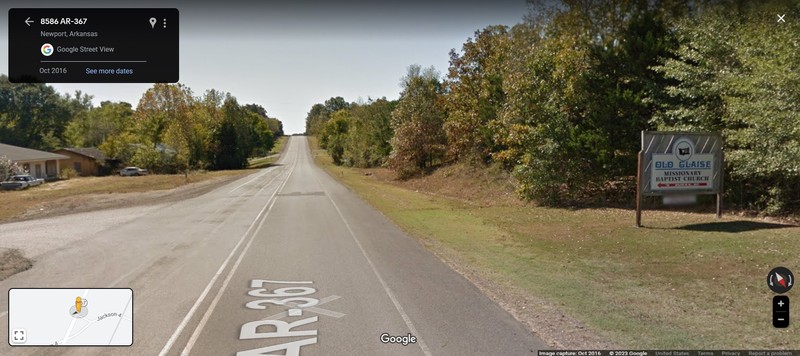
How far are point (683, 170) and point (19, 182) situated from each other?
4737 centimetres

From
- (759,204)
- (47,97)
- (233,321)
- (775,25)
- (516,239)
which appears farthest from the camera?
(47,97)

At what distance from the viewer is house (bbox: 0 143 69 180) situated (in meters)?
42.6

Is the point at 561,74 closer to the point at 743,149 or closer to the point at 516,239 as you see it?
the point at 743,149

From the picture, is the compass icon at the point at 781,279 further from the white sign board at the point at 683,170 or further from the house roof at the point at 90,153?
the house roof at the point at 90,153

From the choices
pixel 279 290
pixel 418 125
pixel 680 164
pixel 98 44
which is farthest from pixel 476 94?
pixel 98 44

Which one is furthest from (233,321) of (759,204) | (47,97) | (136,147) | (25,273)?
(47,97)

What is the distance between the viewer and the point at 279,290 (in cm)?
868

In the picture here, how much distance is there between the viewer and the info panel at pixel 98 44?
5559mm

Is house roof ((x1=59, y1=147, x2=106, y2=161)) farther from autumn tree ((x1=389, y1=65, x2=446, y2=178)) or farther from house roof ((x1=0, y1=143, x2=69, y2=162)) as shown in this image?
autumn tree ((x1=389, y1=65, x2=446, y2=178))

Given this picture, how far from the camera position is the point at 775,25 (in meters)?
13.6

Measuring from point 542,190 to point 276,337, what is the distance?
65.2 feet

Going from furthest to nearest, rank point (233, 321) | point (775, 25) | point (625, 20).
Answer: point (625, 20) < point (775, 25) < point (233, 321)

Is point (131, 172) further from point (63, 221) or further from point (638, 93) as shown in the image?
point (638, 93)

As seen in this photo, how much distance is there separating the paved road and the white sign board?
27.3 ft
